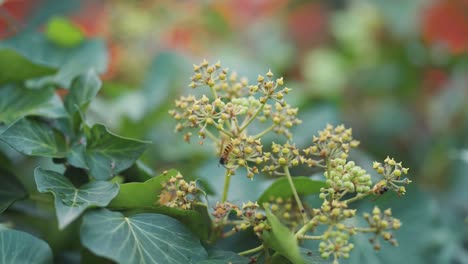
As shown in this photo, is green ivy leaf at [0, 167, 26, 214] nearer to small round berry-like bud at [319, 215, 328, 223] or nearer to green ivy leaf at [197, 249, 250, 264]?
green ivy leaf at [197, 249, 250, 264]

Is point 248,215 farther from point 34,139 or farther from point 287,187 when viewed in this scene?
point 34,139

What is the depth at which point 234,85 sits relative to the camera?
0.61 m

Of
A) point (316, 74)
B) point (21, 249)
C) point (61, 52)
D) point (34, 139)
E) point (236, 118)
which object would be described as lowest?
point (21, 249)

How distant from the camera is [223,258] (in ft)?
1.70

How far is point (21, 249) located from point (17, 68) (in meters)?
0.29

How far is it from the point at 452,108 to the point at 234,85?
41.7 inches

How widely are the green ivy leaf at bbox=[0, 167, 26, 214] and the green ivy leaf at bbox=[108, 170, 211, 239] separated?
127 mm

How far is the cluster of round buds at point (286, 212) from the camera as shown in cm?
58

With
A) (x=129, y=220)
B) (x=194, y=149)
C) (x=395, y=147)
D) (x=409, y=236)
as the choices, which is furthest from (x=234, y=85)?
(x=395, y=147)

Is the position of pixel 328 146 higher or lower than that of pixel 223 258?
higher

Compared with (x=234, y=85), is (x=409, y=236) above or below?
above

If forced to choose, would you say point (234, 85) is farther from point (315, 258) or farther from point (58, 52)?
A: point (58, 52)

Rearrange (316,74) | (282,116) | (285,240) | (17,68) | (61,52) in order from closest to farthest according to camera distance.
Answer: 1. (285,240)
2. (282,116)
3. (17,68)
4. (61,52)
5. (316,74)

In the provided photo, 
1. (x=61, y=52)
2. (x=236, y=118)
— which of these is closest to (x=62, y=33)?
(x=61, y=52)
